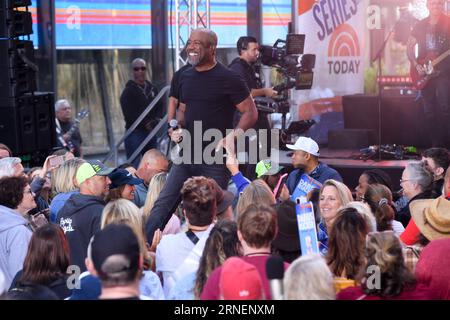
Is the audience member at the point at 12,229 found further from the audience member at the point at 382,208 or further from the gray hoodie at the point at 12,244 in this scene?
the audience member at the point at 382,208

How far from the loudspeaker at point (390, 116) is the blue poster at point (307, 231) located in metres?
7.08

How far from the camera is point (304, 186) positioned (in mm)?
6617

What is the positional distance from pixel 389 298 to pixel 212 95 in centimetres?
297

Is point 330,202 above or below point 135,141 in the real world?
above

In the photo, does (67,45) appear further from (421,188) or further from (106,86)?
(421,188)

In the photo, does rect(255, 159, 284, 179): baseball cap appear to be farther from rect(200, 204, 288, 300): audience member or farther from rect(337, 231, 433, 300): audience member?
rect(337, 231, 433, 300): audience member

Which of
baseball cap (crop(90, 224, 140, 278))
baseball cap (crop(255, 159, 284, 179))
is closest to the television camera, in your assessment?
baseball cap (crop(255, 159, 284, 179))

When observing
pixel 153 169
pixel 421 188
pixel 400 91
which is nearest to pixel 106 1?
pixel 400 91

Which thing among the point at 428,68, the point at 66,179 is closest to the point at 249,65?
the point at 428,68

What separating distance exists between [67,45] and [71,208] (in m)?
7.99

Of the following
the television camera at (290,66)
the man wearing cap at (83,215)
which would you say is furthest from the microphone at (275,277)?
the television camera at (290,66)

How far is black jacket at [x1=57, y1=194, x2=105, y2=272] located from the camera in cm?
514

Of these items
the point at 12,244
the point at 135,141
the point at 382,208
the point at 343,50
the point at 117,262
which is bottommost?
the point at 135,141

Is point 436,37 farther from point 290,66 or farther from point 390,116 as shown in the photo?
point 290,66
